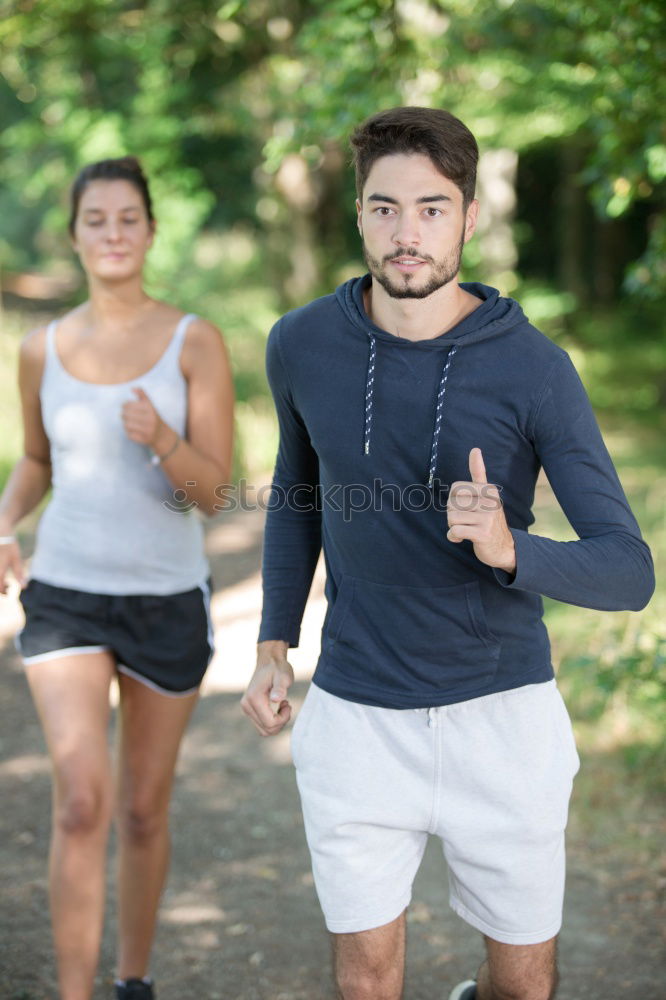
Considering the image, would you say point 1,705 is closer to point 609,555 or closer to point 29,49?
point 609,555

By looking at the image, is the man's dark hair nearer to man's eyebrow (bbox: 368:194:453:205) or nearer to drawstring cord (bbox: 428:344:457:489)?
man's eyebrow (bbox: 368:194:453:205)

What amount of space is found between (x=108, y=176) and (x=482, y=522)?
190 cm

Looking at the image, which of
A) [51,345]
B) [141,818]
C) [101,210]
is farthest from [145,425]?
[141,818]

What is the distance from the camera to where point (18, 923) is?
3820mm

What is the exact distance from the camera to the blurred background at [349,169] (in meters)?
4.39

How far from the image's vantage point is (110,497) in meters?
3.14

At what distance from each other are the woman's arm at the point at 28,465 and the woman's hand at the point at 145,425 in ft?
1.46

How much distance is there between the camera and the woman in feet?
9.87

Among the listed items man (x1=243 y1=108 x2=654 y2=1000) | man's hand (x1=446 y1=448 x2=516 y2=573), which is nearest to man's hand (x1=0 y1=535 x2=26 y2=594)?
man (x1=243 y1=108 x2=654 y2=1000)

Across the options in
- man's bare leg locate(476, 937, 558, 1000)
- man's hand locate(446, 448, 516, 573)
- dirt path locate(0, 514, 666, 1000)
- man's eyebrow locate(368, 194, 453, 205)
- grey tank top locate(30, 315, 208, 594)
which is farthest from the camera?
dirt path locate(0, 514, 666, 1000)

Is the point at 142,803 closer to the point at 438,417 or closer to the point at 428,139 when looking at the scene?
the point at 438,417

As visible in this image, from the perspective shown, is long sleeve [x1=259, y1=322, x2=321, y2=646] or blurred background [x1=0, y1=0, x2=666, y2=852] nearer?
long sleeve [x1=259, y1=322, x2=321, y2=646]

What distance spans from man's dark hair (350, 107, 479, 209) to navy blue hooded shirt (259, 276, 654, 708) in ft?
0.87

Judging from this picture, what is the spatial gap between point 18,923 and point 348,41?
11.4ft
